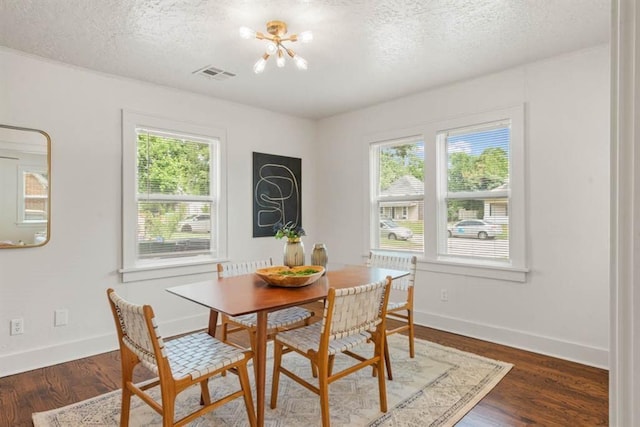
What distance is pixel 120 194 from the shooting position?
3.31m

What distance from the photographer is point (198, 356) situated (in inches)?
72.6

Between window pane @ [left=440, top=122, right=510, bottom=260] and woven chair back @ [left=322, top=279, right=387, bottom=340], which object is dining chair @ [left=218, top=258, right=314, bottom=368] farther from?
window pane @ [left=440, top=122, right=510, bottom=260]

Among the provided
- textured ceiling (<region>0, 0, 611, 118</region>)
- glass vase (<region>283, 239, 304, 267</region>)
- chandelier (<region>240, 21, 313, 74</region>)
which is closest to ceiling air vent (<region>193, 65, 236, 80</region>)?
textured ceiling (<region>0, 0, 611, 118</region>)

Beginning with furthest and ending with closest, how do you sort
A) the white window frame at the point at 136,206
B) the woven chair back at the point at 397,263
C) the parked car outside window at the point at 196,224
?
the parked car outside window at the point at 196,224, the white window frame at the point at 136,206, the woven chair back at the point at 397,263

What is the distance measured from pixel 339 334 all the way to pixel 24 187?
8.76ft

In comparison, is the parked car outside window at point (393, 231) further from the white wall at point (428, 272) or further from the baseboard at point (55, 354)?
the baseboard at point (55, 354)

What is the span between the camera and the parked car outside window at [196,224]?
3816 millimetres

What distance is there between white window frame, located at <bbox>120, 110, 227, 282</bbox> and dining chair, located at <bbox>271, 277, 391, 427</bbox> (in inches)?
72.8

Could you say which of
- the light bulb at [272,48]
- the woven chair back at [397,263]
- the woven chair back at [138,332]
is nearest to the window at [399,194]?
the woven chair back at [397,263]

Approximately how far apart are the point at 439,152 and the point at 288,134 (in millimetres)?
1909

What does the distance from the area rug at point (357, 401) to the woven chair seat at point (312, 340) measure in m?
0.45

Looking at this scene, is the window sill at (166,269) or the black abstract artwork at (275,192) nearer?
the window sill at (166,269)

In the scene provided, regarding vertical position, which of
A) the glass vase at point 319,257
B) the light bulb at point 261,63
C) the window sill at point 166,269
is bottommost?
the window sill at point 166,269

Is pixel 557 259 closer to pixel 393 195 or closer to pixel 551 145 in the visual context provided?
pixel 551 145
